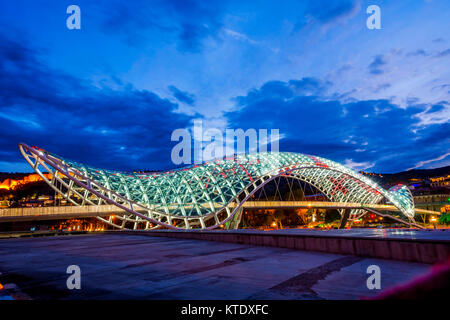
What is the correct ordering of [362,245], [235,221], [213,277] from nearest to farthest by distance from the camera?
[213,277], [362,245], [235,221]

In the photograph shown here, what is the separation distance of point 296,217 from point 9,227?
299 feet

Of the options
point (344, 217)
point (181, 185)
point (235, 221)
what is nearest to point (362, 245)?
point (235, 221)

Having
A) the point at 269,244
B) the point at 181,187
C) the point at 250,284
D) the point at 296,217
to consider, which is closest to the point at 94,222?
the point at 181,187

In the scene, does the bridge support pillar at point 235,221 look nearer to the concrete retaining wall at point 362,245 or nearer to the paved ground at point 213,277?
the concrete retaining wall at point 362,245

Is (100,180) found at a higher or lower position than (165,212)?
→ higher

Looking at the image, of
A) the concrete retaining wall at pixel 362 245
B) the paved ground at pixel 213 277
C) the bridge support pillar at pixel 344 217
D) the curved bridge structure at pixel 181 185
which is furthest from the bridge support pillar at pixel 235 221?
the bridge support pillar at pixel 344 217

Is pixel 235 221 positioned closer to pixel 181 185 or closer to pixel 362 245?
pixel 181 185

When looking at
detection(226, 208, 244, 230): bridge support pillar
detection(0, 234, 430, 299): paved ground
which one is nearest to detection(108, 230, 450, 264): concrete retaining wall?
detection(0, 234, 430, 299): paved ground

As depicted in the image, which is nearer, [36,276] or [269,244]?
[36,276]

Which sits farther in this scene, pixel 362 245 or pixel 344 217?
pixel 344 217
